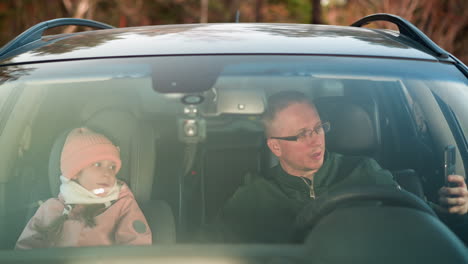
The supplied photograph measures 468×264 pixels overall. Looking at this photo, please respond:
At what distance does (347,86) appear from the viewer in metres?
2.23

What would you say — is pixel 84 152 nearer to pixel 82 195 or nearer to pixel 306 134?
pixel 82 195

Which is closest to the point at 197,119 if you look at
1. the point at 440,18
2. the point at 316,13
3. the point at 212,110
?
the point at 212,110

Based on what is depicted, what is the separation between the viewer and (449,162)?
2240mm

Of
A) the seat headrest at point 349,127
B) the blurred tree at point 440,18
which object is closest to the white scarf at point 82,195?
the seat headrest at point 349,127

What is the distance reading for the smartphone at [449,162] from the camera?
2.14 metres

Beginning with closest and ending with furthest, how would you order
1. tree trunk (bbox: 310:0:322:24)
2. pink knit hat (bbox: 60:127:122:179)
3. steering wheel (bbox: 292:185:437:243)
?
steering wheel (bbox: 292:185:437:243) → pink knit hat (bbox: 60:127:122:179) → tree trunk (bbox: 310:0:322:24)

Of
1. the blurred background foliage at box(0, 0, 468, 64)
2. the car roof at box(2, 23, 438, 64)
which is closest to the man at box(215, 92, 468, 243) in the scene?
the car roof at box(2, 23, 438, 64)

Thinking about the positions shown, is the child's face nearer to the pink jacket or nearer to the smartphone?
the pink jacket

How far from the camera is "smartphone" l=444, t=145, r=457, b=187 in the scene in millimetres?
2143

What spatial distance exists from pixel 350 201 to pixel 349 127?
0.56 m

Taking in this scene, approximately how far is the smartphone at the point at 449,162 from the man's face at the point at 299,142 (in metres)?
0.40

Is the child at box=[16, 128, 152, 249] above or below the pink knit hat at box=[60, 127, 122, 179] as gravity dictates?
below

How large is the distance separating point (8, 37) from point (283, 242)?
1501cm

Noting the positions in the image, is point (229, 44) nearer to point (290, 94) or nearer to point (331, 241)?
point (290, 94)
